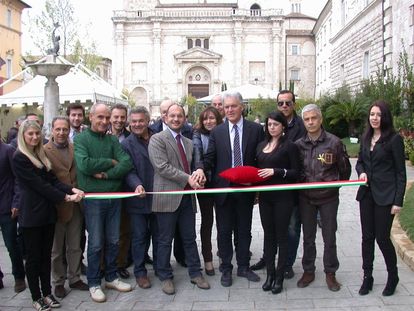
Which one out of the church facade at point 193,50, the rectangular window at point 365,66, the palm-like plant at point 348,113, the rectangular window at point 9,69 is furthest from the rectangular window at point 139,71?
the palm-like plant at point 348,113

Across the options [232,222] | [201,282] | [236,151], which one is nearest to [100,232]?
[201,282]

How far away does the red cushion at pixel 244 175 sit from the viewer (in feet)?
17.0

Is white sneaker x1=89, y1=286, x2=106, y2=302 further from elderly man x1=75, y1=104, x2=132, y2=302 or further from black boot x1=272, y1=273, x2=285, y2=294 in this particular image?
black boot x1=272, y1=273, x2=285, y2=294

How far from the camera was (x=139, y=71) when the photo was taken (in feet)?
213

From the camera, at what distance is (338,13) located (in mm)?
40688

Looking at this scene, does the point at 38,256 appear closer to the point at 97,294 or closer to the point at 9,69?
the point at 97,294

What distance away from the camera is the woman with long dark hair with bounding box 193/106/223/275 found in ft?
19.7

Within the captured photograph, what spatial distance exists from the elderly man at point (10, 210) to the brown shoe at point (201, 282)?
2014 mm

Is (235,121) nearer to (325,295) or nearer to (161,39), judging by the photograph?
(325,295)

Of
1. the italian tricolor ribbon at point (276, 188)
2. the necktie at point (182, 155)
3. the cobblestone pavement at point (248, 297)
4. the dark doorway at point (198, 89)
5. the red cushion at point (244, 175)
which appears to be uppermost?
the dark doorway at point (198, 89)

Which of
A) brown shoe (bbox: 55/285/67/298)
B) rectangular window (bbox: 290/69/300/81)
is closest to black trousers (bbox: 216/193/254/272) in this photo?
brown shoe (bbox: 55/285/67/298)

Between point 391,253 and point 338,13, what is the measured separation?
3916 centimetres

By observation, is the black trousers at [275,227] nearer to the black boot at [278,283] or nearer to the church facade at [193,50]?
the black boot at [278,283]

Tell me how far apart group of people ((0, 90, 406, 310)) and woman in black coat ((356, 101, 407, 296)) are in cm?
1
